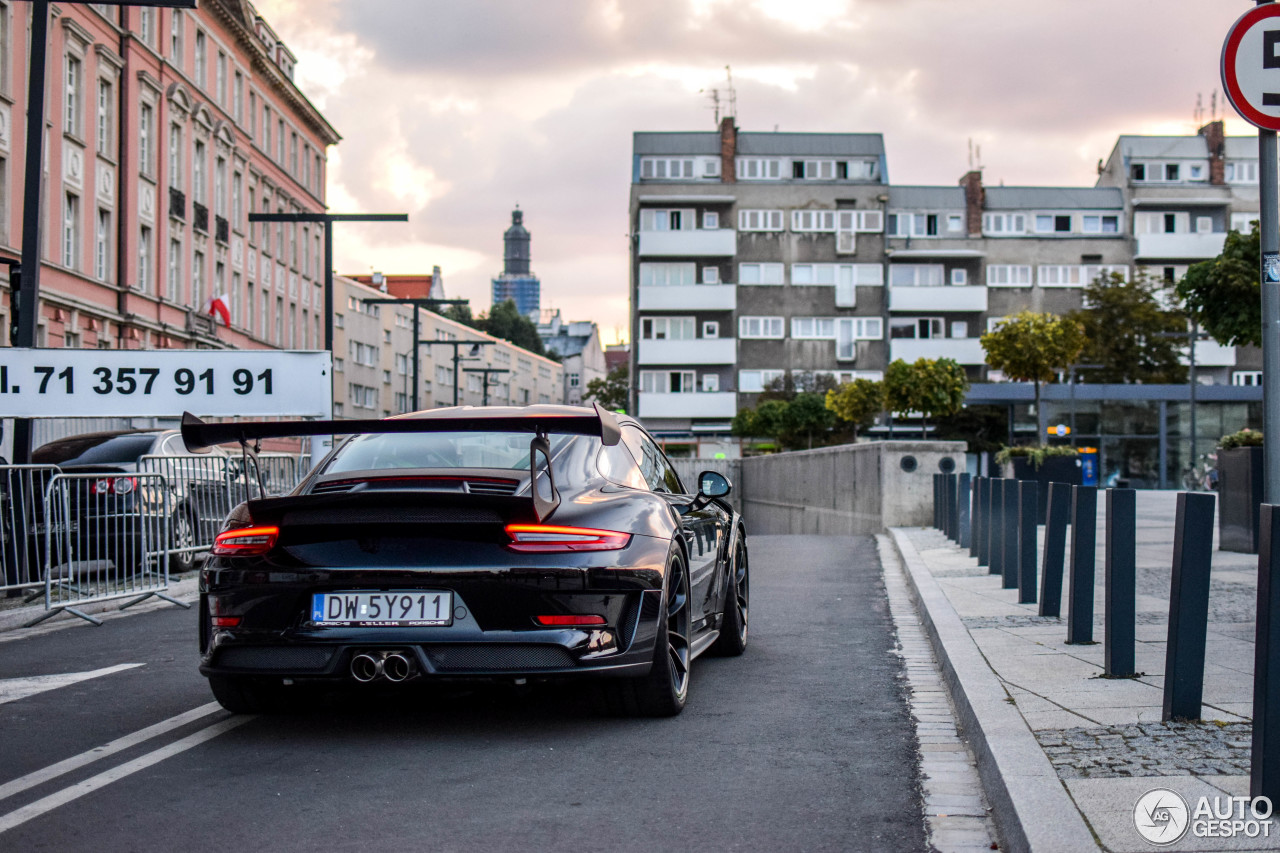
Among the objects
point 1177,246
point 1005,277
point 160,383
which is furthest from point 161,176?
point 1177,246

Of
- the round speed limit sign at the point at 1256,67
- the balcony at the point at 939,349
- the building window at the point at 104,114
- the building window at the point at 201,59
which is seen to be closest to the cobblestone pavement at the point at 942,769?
the round speed limit sign at the point at 1256,67

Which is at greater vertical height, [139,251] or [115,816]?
[139,251]

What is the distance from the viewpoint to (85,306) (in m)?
36.0

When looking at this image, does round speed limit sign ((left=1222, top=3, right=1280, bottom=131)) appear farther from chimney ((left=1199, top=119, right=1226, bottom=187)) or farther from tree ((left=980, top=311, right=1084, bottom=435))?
chimney ((left=1199, top=119, right=1226, bottom=187))

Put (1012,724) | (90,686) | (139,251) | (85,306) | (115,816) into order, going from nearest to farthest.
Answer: (115,816)
(1012,724)
(90,686)
(85,306)
(139,251)

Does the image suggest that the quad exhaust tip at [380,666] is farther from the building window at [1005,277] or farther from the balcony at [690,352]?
the building window at [1005,277]

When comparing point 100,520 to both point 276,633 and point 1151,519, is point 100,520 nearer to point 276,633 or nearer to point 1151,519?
point 276,633

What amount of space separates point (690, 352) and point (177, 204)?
3166cm

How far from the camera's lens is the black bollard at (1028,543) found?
33.1 feet

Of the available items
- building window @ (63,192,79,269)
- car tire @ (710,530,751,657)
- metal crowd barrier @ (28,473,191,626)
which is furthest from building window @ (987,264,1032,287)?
car tire @ (710,530,751,657)

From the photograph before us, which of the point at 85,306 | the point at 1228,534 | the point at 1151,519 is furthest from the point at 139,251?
the point at 1228,534

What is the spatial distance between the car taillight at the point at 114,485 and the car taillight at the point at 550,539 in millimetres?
6800

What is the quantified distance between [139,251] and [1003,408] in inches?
1591

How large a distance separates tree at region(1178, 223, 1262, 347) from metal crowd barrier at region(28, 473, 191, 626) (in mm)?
13316
